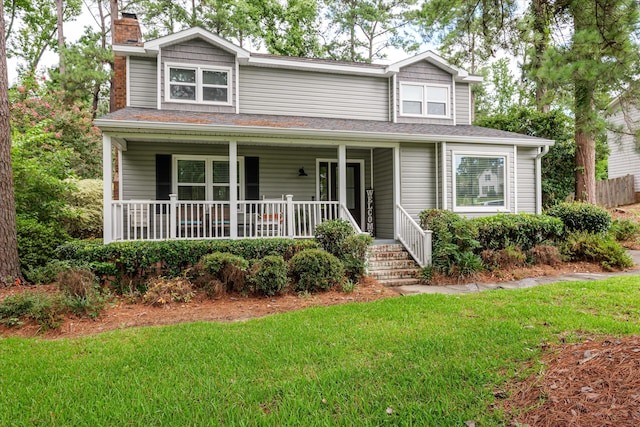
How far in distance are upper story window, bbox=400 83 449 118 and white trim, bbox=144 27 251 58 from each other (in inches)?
200

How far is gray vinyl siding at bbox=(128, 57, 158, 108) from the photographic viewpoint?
34.5ft

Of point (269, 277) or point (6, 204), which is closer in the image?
point (269, 277)

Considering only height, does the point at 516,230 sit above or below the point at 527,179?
below

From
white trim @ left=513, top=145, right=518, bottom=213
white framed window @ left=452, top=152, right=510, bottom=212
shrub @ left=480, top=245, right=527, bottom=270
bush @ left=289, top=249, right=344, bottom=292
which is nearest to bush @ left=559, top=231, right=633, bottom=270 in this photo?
shrub @ left=480, top=245, right=527, bottom=270

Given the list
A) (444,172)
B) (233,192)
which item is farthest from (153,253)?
(444,172)

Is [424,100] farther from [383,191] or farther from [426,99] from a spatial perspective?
[383,191]

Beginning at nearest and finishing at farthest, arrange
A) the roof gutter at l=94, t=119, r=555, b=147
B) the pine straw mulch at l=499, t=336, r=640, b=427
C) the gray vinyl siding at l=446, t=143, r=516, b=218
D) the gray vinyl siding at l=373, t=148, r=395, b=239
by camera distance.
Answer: the pine straw mulch at l=499, t=336, r=640, b=427, the roof gutter at l=94, t=119, r=555, b=147, the gray vinyl siding at l=446, t=143, r=516, b=218, the gray vinyl siding at l=373, t=148, r=395, b=239

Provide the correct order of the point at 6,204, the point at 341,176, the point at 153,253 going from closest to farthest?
the point at 6,204 < the point at 153,253 < the point at 341,176

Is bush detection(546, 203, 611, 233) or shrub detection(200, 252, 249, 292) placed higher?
bush detection(546, 203, 611, 233)

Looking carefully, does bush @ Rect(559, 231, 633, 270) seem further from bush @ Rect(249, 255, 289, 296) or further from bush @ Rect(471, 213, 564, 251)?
bush @ Rect(249, 255, 289, 296)

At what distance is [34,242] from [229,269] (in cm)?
470

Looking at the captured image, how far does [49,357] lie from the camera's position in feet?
13.1

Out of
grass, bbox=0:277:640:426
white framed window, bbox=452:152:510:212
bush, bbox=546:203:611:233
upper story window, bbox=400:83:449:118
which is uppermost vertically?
upper story window, bbox=400:83:449:118

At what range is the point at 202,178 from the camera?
34.4 feet
